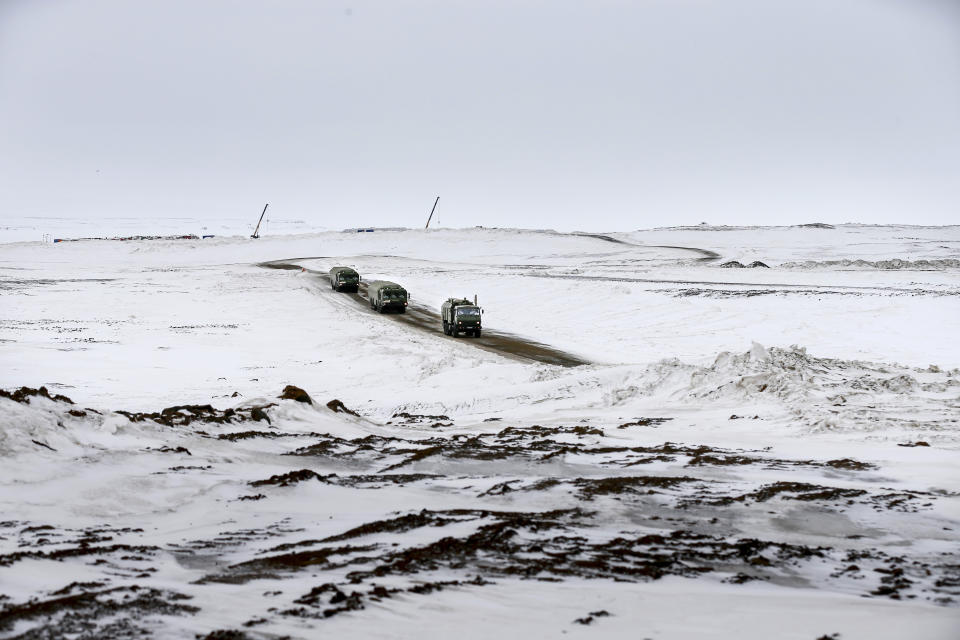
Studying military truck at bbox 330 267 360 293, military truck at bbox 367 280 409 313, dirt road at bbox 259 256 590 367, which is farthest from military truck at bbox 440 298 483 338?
military truck at bbox 330 267 360 293

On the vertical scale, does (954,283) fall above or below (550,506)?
above

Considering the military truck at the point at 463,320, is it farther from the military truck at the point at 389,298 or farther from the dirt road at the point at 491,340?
the military truck at the point at 389,298

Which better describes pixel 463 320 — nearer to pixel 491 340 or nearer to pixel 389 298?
pixel 491 340

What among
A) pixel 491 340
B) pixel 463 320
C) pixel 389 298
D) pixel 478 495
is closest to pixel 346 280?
pixel 389 298

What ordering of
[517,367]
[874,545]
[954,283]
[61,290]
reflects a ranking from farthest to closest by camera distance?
[61,290] → [954,283] → [517,367] → [874,545]

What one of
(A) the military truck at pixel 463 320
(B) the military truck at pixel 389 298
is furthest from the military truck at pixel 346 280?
(A) the military truck at pixel 463 320

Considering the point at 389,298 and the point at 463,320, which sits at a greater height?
the point at 389,298

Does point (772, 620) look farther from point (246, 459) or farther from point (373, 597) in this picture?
point (246, 459)

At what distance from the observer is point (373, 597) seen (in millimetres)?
6957

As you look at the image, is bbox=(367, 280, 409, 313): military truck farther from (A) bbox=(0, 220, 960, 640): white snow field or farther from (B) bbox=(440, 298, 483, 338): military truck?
(A) bbox=(0, 220, 960, 640): white snow field

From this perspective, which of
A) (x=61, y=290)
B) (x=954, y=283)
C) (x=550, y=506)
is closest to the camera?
(x=550, y=506)

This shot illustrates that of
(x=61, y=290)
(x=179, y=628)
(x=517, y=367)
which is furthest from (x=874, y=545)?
(x=61, y=290)

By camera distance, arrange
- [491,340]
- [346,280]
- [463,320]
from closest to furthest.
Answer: [491,340], [463,320], [346,280]

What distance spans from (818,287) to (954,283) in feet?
27.4
